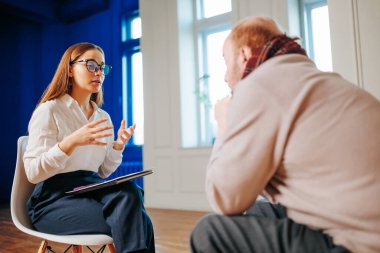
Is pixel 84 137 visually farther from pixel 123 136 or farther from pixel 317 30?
pixel 317 30

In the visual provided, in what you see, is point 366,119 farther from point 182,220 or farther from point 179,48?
point 179,48

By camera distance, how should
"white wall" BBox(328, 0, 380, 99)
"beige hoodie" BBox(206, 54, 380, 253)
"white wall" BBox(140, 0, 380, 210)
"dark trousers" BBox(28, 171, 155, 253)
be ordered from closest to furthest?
"beige hoodie" BBox(206, 54, 380, 253)
"dark trousers" BBox(28, 171, 155, 253)
"white wall" BBox(328, 0, 380, 99)
"white wall" BBox(140, 0, 380, 210)

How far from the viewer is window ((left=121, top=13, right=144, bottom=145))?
5.82 metres

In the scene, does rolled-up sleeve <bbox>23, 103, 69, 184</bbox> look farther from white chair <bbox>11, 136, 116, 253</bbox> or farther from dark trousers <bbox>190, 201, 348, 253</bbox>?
dark trousers <bbox>190, 201, 348, 253</bbox>

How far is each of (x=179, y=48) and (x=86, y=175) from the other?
3499 mm

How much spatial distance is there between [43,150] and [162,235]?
1932 mm

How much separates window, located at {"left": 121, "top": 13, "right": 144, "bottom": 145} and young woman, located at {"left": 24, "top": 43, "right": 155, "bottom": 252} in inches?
172

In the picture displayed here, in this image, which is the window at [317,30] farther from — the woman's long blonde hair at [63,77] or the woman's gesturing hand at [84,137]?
the woman's gesturing hand at [84,137]

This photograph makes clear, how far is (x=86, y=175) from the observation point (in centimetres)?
132

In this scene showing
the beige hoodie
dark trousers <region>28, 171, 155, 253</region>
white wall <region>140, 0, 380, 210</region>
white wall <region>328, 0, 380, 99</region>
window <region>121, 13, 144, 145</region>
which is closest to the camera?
the beige hoodie

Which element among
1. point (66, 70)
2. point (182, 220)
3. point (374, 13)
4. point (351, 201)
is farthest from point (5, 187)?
point (351, 201)

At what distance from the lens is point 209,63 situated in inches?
193

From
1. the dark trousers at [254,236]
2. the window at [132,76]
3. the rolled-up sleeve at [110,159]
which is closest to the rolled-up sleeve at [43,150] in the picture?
the rolled-up sleeve at [110,159]

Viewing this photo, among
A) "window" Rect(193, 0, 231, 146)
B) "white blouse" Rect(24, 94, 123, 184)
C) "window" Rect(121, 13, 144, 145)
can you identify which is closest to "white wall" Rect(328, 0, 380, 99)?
"white blouse" Rect(24, 94, 123, 184)
